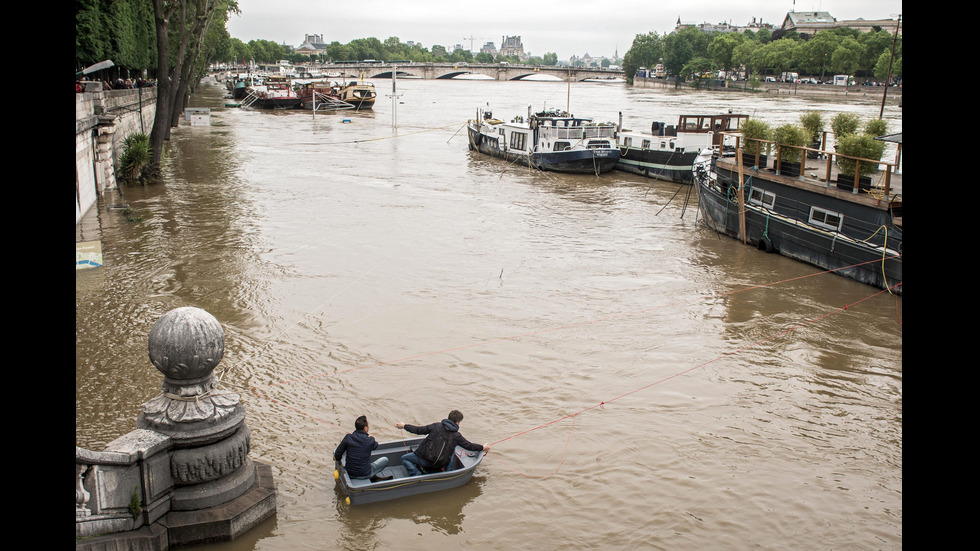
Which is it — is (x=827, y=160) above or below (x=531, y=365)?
above

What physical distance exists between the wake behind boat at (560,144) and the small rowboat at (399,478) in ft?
95.8

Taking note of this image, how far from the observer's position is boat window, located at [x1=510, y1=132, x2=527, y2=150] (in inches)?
1541

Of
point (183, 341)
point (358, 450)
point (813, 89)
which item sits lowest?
point (358, 450)

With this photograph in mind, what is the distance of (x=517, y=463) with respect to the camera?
9.16 metres

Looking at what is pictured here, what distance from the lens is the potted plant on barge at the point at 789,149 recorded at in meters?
20.2

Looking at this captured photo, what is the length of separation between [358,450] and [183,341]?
2562 mm

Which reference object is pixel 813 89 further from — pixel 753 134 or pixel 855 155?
pixel 855 155

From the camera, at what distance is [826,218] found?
738 inches

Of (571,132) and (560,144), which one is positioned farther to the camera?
(571,132)

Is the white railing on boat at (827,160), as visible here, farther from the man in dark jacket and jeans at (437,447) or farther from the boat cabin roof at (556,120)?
the boat cabin roof at (556,120)

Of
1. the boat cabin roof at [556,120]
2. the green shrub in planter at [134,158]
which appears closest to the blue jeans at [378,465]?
the green shrub in planter at [134,158]

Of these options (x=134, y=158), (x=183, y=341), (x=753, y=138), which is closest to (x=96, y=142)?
(x=134, y=158)

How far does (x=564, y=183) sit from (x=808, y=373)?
22930 mm
